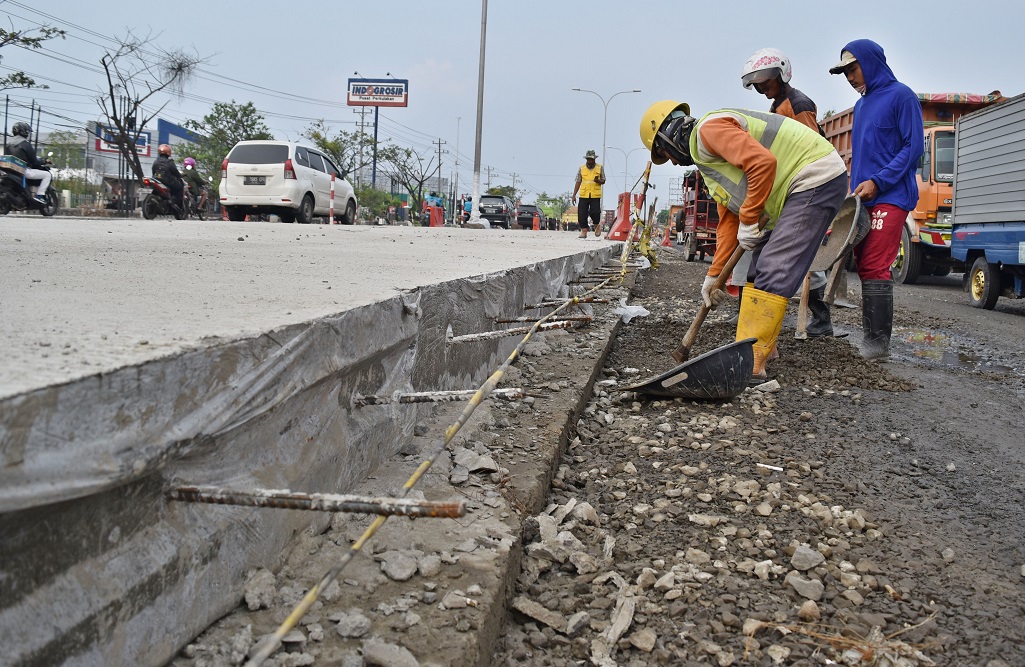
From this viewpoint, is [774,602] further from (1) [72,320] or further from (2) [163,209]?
(2) [163,209]

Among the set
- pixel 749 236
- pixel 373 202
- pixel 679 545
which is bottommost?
pixel 679 545

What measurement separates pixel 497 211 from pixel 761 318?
90.6ft

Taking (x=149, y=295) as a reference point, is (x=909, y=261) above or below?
above

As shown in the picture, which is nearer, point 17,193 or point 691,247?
point 17,193

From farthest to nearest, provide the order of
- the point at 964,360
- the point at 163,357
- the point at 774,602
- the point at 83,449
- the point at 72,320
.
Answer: the point at 964,360, the point at 774,602, the point at 72,320, the point at 163,357, the point at 83,449

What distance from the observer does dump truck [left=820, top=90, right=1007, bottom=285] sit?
10.7 metres

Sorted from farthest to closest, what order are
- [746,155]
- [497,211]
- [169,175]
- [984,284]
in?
[497,211]
[169,175]
[984,284]
[746,155]

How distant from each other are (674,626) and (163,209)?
511 inches

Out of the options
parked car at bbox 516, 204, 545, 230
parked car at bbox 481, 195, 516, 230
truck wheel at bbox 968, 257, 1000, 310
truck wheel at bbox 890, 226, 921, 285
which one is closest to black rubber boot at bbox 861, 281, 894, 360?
truck wheel at bbox 968, 257, 1000, 310

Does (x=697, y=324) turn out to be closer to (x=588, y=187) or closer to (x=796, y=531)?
(x=796, y=531)

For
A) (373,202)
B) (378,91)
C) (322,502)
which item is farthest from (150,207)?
(378,91)

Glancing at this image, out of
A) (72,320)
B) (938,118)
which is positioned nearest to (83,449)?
(72,320)

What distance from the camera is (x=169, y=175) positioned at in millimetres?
12438

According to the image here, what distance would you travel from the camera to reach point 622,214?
16.2 meters
